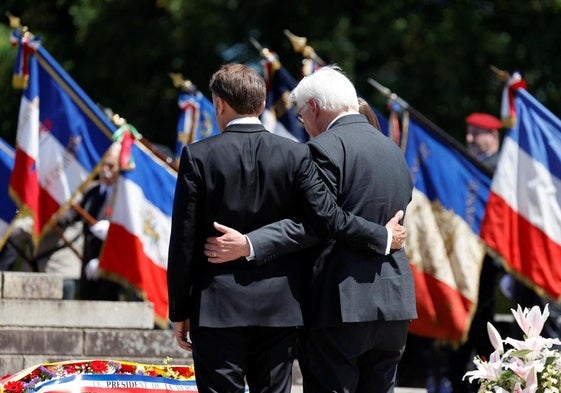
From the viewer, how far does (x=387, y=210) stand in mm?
6152

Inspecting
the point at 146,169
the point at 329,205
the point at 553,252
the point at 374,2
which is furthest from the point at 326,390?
the point at 374,2

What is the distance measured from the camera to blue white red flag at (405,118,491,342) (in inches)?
418

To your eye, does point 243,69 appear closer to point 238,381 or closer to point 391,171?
point 391,171

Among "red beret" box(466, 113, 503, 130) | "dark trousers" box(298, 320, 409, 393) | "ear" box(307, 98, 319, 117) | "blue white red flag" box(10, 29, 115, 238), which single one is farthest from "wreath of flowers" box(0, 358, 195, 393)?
"red beret" box(466, 113, 503, 130)

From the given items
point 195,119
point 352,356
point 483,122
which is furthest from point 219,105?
point 195,119

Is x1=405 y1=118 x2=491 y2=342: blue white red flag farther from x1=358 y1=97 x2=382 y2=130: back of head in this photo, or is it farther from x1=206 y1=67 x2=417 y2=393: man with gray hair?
x1=206 y1=67 x2=417 y2=393: man with gray hair

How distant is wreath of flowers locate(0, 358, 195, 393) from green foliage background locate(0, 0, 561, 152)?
34.7 ft

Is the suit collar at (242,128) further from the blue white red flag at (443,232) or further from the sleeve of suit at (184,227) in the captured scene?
the blue white red flag at (443,232)

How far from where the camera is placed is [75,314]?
9.59 m

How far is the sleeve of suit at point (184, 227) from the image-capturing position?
5.74 metres

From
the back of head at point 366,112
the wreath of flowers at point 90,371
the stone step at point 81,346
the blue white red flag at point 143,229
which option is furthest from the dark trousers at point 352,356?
the blue white red flag at point 143,229

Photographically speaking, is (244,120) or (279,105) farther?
(279,105)

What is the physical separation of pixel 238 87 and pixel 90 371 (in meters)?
1.94

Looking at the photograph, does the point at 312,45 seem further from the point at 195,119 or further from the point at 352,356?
the point at 352,356
